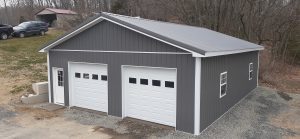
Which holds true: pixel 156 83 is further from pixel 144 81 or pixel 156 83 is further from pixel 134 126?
pixel 134 126

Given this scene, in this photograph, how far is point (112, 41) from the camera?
11.8m

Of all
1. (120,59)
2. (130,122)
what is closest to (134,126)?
(130,122)

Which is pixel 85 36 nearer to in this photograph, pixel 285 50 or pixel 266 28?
pixel 266 28

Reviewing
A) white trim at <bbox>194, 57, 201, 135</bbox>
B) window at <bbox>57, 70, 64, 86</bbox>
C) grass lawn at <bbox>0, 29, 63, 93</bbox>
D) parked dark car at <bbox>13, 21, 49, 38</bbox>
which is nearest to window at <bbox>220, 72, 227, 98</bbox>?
white trim at <bbox>194, 57, 201, 135</bbox>

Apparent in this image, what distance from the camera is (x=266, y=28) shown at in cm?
2755

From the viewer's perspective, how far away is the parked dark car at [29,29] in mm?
31852

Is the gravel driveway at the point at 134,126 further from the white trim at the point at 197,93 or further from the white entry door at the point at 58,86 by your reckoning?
the white entry door at the point at 58,86

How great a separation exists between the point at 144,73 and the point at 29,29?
25533 millimetres

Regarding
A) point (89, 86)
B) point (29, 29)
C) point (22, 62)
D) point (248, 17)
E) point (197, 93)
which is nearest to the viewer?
point (197, 93)

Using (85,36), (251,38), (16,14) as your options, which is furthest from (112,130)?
(16,14)

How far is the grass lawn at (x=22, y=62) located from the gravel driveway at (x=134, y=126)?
5.23 metres

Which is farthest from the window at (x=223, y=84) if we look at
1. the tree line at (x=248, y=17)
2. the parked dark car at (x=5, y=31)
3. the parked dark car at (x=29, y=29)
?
the parked dark car at (x=29, y=29)

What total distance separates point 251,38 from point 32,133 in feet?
68.5

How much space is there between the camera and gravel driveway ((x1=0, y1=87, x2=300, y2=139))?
33.4 feet
